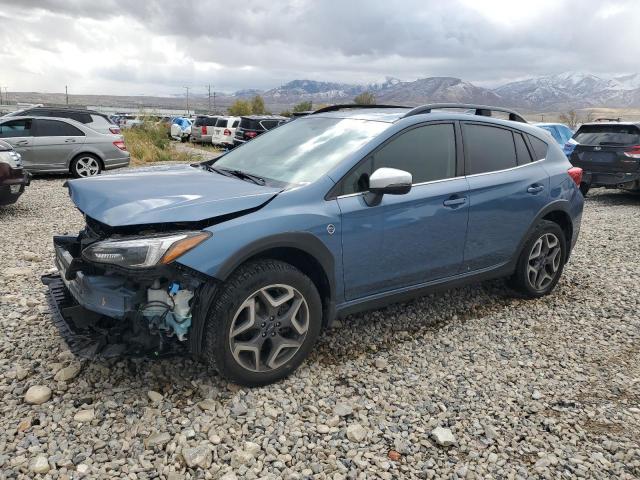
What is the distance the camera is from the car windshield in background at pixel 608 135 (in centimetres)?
1084

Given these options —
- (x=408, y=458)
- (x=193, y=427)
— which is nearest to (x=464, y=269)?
(x=408, y=458)

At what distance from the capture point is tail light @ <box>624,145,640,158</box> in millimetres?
10625

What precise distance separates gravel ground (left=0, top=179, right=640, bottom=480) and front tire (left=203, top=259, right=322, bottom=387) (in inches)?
6.8

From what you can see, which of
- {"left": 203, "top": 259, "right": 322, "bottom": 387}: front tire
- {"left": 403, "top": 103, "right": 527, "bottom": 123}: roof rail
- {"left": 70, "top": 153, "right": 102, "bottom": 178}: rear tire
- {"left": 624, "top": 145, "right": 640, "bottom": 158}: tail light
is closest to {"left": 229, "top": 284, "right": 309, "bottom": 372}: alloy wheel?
{"left": 203, "top": 259, "right": 322, "bottom": 387}: front tire

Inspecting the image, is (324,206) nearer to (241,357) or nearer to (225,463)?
(241,357)

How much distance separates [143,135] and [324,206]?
692 inches

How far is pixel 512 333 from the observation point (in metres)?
4.16

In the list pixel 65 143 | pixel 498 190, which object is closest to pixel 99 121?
pixel 65 143

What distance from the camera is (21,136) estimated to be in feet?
37.6

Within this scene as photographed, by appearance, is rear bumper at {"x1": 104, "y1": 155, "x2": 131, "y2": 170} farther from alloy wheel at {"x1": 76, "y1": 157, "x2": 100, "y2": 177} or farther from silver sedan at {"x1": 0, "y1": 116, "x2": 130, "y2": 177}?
alloy wheel at {"x1": 76, "y1": 157, "x2": 100, "y2": 177}

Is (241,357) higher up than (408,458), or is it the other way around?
(241,357)

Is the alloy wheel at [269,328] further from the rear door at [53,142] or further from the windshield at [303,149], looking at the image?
the rear door at [53,142]

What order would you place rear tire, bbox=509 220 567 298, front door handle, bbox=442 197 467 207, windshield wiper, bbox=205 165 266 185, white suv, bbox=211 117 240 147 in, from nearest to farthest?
windshield wiper, bbox=205 165 266 185, front door handle, bbox=442 197 467 207, rear tire, bbox=509 220 567 298, white suv, bbox=211 117 240 147

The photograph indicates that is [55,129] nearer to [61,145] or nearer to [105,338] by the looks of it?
[61,145]
